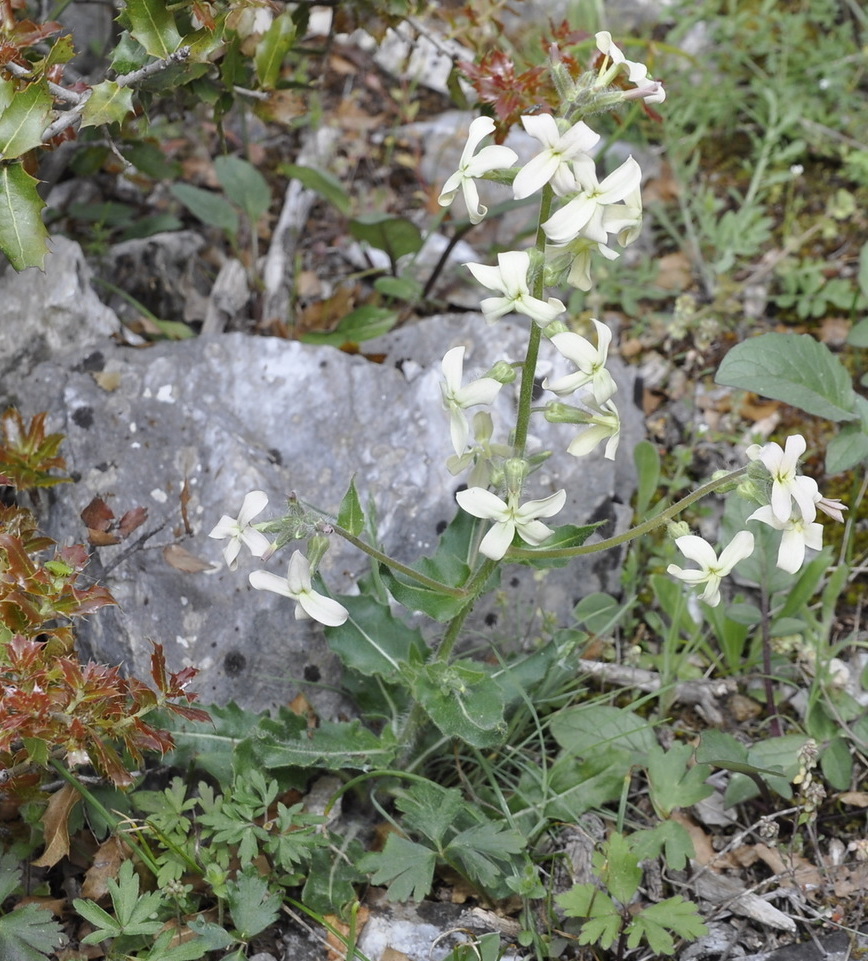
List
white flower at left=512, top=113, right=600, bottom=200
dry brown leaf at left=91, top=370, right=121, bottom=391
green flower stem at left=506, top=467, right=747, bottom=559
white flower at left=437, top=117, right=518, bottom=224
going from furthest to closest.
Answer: dry brown leaf at left=91, top=370, right=121, bottom=391
green flower stem at left=506, top=467, right=747, bottom=559
white flower at left=437, top=117, right=518, bottom=224
white flower at left=512, top=113, right=600, bottom=200

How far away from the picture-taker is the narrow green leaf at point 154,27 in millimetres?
2615

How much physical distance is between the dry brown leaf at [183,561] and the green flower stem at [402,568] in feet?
2.39

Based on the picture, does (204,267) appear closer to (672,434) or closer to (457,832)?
(672,434)

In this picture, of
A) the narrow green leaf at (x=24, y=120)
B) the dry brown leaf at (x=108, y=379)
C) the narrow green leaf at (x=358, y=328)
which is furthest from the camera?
the narrow green leaf at (x=358, y=328)

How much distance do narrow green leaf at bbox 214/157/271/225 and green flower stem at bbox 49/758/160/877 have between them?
246 cm

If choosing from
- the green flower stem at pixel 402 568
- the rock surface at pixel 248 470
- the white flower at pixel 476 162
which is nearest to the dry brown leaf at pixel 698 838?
the rock surface at pixel 248 470

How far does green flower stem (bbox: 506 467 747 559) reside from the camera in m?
2.08

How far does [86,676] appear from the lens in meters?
2.21

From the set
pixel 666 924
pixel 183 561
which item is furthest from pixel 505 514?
pixel 183 561

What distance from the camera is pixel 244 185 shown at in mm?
4027

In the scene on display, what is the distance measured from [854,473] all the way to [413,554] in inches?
66.2

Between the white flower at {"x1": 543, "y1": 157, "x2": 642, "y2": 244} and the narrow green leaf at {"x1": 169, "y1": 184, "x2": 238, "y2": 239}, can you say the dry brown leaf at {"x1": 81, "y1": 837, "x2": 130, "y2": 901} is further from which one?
the narrow green leaf at {"x1": 169, "y1": 184, "x2": 238, "y2": 239}

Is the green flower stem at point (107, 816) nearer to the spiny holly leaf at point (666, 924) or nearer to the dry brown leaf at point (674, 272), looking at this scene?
the spiny holly leaf at point (666, 924)

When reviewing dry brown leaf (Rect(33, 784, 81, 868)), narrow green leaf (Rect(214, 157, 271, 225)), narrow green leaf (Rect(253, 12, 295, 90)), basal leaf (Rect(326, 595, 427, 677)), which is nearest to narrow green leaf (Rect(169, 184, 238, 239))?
narrow green leaf (Rect(214, 157, 271, 225))
